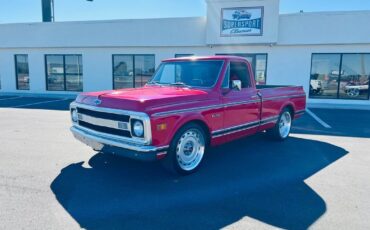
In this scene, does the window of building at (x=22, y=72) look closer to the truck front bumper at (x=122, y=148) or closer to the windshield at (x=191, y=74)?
the windshield at (x=191, y=74)

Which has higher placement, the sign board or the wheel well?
the sign board

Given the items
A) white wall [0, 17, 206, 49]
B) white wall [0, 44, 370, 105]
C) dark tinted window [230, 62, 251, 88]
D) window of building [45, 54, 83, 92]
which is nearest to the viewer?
dark tinted window [230, 62, 251, 88]

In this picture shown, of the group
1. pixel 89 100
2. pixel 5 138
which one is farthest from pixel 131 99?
pixel 5 138

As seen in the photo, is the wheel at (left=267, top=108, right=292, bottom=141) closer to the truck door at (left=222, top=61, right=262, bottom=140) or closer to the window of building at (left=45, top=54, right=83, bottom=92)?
the truck door at (left=222, top=61, right=262, bottom=140)

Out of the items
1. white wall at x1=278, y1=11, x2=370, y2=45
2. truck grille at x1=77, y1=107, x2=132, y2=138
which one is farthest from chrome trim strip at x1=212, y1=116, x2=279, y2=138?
white wall at x1=278, y1=11, x2=370, y2=45

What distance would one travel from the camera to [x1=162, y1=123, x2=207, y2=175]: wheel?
436 cm

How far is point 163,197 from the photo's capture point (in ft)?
12.8

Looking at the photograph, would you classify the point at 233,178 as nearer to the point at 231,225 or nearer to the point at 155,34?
the point at 231,225

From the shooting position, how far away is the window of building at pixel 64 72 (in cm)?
1783

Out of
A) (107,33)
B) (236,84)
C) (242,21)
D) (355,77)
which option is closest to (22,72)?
(107,33)

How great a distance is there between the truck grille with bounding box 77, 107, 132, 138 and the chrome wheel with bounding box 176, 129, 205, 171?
0.90 meters

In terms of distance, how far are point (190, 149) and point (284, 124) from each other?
3565 millimetres

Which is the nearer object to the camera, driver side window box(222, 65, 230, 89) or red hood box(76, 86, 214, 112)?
red hood box(76, 86, 214, 112)

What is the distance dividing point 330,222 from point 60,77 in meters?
18.3
